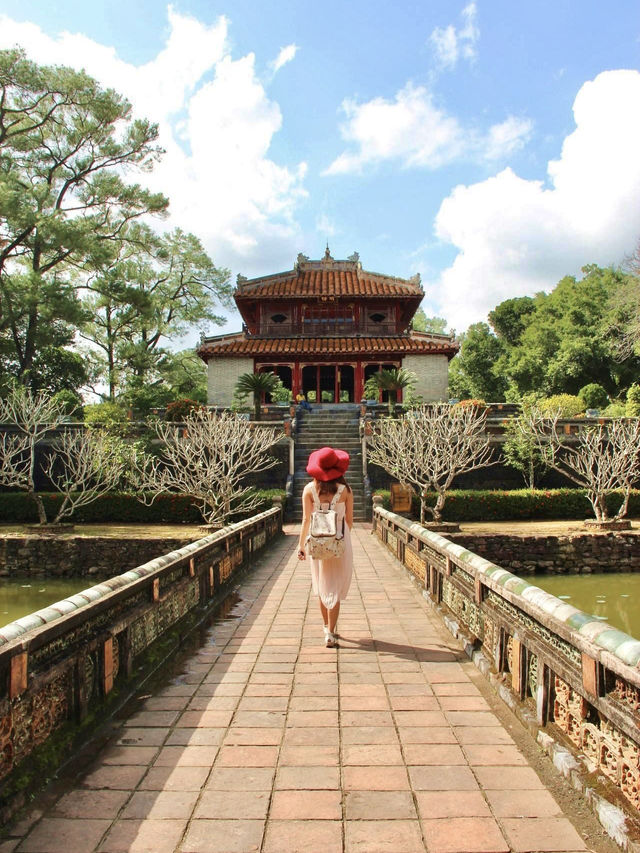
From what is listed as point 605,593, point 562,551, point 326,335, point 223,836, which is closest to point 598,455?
point 562,551

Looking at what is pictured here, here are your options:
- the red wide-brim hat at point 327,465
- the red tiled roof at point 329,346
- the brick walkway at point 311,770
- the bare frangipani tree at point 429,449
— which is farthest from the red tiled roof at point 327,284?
the brick walkway at point 311,770

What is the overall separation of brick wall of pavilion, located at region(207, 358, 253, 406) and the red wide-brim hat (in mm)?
24598

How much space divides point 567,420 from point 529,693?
1875cm

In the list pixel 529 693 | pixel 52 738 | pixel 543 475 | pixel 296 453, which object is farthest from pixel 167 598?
pixel 543 475

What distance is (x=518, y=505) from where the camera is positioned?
18.6 metres

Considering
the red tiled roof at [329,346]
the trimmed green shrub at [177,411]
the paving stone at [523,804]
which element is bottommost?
the paving stone at [523,804]

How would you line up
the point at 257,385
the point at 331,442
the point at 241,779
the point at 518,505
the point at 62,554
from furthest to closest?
the point at 257,385
the point at 331,442
the point at 518,505
the point at 62,554
the point at 241,779

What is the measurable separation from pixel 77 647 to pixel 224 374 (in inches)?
1047

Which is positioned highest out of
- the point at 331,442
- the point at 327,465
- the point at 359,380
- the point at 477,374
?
the point at 477,374

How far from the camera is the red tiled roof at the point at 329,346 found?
2875cm

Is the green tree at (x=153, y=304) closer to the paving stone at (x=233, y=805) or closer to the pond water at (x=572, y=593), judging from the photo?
the pond water at (x=572, y=593)

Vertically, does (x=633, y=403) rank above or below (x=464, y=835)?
above

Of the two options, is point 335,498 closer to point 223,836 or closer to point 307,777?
point 307,777

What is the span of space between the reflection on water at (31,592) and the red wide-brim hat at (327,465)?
323 inches
